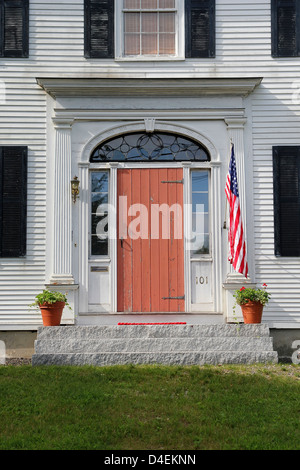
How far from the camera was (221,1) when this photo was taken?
365 inches

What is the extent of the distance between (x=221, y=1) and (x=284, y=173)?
2.97 m

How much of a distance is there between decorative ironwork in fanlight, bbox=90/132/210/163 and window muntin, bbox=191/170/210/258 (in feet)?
1.00

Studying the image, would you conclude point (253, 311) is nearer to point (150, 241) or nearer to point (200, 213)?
point (200, 213)

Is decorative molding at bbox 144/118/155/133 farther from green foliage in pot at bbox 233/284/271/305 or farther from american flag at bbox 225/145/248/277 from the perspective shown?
green foliage in pot at bbox 233/284/271/305

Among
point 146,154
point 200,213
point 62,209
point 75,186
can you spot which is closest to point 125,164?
point 146,154

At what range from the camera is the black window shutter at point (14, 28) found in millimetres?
9148

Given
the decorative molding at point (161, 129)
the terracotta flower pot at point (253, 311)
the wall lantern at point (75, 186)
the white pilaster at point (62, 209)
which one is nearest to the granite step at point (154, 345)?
the terracotta flower pot at point (253, 311)

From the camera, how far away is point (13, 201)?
29.3 ft

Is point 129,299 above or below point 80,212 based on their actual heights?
below

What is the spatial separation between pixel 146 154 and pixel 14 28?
293 centimetres

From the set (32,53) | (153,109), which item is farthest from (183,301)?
(32,53)
